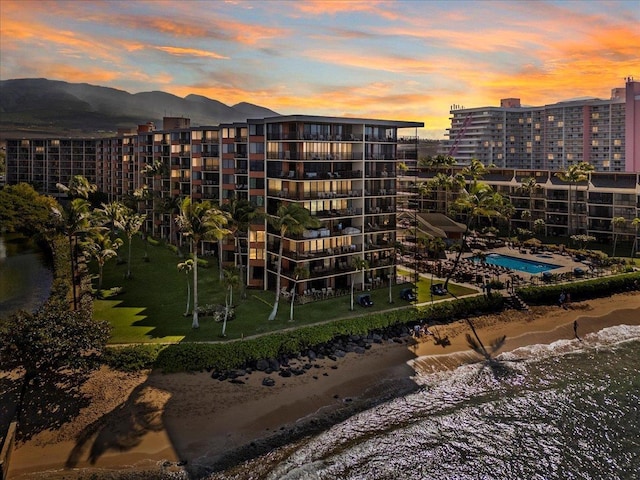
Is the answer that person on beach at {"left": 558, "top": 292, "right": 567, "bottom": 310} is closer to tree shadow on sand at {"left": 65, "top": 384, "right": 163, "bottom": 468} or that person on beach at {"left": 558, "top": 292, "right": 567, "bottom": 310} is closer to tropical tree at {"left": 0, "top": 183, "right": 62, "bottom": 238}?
tree shadow on sand at {"left": 65, "top": 384, "right": 163, "bottom": 468}

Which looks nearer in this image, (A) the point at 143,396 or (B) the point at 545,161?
(A) the point at 143,396

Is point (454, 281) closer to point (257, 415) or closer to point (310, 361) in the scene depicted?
point (310, 361)

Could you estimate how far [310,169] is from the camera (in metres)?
63.1

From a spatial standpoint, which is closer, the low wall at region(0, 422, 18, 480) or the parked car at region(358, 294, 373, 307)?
the low wall at region(0, 422, 18, 480)

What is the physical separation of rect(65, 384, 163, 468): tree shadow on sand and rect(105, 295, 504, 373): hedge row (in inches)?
186

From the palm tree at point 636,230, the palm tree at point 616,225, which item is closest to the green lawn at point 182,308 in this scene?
the palm tree at point 636,230

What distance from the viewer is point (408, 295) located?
6341 centimetres

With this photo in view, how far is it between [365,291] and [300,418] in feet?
98.1

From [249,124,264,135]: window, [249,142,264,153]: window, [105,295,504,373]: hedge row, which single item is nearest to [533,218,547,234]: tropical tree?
[105,295,504,373]: hedge row

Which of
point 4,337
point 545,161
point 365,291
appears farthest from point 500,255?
point 545,161

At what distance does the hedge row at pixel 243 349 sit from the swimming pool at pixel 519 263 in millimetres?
34506

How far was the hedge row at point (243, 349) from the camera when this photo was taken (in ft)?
146

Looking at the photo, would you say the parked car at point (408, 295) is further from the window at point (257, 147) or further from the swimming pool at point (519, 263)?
the swimming pool at point (519, 263)

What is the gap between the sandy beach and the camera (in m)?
33.1
